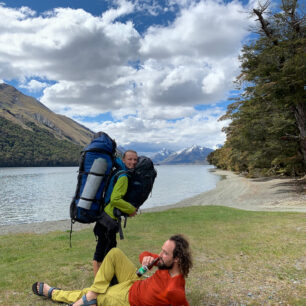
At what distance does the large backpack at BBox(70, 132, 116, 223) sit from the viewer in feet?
14.6

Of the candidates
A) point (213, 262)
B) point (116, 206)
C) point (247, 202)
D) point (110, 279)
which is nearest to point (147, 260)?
point (110, 279)

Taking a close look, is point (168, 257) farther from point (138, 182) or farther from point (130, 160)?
point (130, 160)

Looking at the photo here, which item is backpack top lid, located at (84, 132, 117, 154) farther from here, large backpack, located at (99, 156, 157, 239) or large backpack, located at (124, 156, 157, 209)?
large backpack, located at (124, 156, 157, 209)

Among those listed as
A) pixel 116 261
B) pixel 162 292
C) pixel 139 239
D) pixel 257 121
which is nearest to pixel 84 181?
pixel 116 261

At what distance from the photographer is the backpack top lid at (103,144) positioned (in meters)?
4.51

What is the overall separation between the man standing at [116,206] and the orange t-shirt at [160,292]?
1.06 m

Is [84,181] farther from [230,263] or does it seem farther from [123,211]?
[230,263]

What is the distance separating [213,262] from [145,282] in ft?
13.9

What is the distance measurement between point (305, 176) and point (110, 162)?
148 ft

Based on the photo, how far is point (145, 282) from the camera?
411cm

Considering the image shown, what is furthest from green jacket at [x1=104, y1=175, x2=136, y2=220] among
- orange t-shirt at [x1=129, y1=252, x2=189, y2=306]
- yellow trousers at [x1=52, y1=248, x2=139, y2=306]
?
orange t-shirt at [x1=129, y1=252, x2=189, y2=306]

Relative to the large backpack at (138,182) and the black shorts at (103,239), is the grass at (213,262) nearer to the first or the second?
the black shorts at (103,239)

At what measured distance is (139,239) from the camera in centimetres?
1063

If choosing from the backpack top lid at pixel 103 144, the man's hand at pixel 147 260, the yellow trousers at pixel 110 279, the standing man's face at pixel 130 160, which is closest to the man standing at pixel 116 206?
the standing man's face at pixel 130 160
